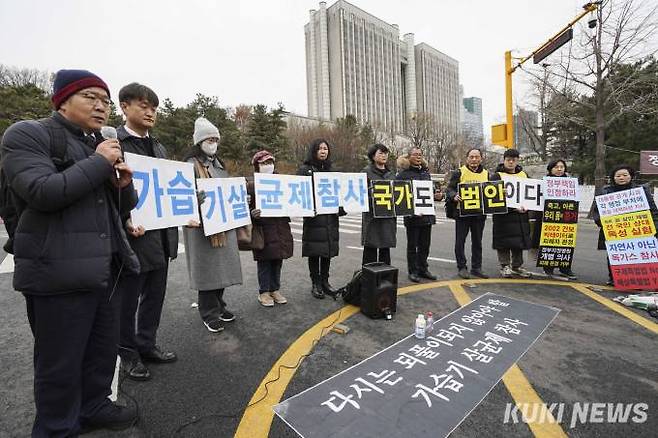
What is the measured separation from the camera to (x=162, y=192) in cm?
288

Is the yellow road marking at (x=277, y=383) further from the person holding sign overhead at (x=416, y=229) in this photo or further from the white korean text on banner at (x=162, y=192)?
the white korean text on banner at (x=162, y=192)

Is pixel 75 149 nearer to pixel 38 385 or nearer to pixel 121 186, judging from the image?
pixel 121 186

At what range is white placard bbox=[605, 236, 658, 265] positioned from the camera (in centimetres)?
460

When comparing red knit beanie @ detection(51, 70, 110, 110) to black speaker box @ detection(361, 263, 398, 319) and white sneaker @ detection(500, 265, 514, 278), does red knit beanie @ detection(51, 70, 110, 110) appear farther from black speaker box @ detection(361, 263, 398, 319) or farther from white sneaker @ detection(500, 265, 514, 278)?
white sneaker @ detection(500, 265, 514, 278)

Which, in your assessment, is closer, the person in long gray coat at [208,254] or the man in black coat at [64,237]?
the man in black coat at [64,237]

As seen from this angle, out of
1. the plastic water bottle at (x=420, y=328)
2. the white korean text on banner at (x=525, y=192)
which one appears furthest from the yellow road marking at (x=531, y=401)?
the white korean text on banner at (x=525, y=192)

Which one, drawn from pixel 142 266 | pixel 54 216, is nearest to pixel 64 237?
pixel 54 216

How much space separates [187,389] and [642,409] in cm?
322

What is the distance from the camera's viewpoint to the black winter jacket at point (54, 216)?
64.0 inches

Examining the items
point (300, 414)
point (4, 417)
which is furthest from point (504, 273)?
point (4, 417)

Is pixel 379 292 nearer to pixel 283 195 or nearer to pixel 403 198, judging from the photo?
pixel 283 195

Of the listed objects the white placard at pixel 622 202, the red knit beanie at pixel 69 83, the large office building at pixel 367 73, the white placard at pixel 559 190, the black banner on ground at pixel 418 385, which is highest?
the large office building at pixel 367 73

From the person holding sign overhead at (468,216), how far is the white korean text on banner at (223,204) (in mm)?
3428

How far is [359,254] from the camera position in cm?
782
